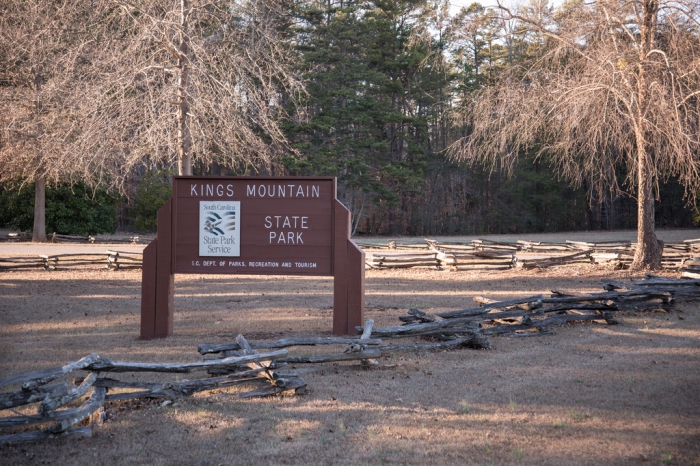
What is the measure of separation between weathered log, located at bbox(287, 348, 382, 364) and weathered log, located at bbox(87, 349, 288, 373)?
0.40m

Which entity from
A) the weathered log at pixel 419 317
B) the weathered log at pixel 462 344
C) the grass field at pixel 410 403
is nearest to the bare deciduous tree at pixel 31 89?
the grass field at pixel 410 403

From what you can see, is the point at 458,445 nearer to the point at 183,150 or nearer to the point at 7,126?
the point at 183,150

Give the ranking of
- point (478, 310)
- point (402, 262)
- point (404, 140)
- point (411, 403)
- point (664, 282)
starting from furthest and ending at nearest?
point (404, 140), point (402, 262), point (664, 282), point (478, 310), point (411, 403)

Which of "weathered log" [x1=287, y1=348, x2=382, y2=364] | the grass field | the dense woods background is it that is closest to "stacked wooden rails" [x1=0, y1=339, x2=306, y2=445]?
the grass field

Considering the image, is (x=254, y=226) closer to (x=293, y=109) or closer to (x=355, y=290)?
(x=355, y=290)

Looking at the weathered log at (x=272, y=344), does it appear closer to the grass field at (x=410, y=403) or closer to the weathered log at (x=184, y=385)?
the grass field at (x=410, y=403)

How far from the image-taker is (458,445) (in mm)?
4398

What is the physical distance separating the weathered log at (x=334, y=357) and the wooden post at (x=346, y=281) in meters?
1.74

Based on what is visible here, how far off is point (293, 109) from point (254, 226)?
26528 millimetres

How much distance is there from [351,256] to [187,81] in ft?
28.2

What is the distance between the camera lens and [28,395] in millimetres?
4508

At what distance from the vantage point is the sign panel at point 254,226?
8570 millimetres

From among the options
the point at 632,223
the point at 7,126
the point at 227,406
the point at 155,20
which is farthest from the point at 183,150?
the point at 632,223

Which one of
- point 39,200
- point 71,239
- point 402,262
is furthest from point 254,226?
point 71,239
